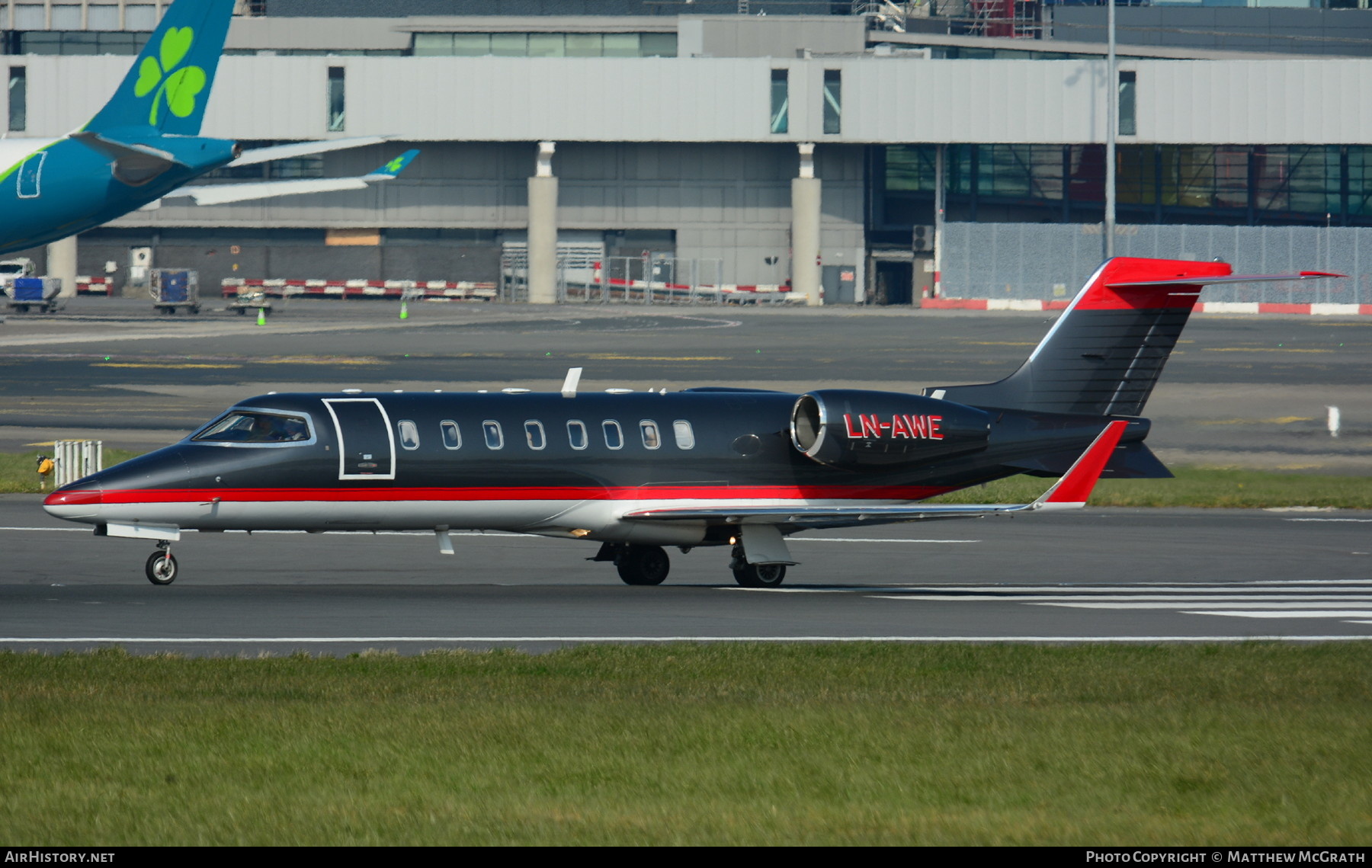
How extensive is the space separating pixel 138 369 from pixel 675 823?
56.7m

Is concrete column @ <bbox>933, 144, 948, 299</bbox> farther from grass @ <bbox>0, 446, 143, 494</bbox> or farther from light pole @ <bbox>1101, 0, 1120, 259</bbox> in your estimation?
grass @ <bbox>0, 446, 143, 494</bbox>

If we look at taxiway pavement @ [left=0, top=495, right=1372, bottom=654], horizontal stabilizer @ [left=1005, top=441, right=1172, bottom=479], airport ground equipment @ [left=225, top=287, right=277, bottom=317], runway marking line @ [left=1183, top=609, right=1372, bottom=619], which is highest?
airport ground equipment @ [left=225, top=287, right=277, bottom=317]

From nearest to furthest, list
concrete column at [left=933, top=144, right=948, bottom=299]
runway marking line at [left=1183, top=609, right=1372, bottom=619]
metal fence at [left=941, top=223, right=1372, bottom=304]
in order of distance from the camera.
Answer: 1. runway marking line at [left=1183, top=609, right=1372, bottom=619]
2. metal fence at [left=941, top=223, right=1372, bottom=304]
3. concrete column at [left=933, top=144, right=948, bottom=299]

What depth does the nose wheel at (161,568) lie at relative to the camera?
24.5m

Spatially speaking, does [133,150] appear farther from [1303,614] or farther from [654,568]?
[1303,614]

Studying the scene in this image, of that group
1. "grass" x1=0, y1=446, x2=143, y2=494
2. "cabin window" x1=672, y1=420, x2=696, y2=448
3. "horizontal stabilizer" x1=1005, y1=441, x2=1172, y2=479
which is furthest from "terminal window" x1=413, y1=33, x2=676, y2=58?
"cabin window" x1=672, y1=420, x2=696, y2=448

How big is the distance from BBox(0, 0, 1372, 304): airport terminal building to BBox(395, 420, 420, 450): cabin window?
299 feet

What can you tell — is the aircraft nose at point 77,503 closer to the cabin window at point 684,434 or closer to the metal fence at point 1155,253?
the cabin window at point 684,434

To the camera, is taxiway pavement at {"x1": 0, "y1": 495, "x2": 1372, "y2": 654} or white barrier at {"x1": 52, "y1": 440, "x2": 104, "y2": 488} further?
white barrier at {"x1": 52, "y1": 440, "x2": 104, "y2": 488}

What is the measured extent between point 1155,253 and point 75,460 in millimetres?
89556

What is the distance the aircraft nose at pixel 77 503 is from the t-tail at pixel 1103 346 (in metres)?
13.6

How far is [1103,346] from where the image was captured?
29375 mm

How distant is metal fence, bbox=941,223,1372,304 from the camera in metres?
112
